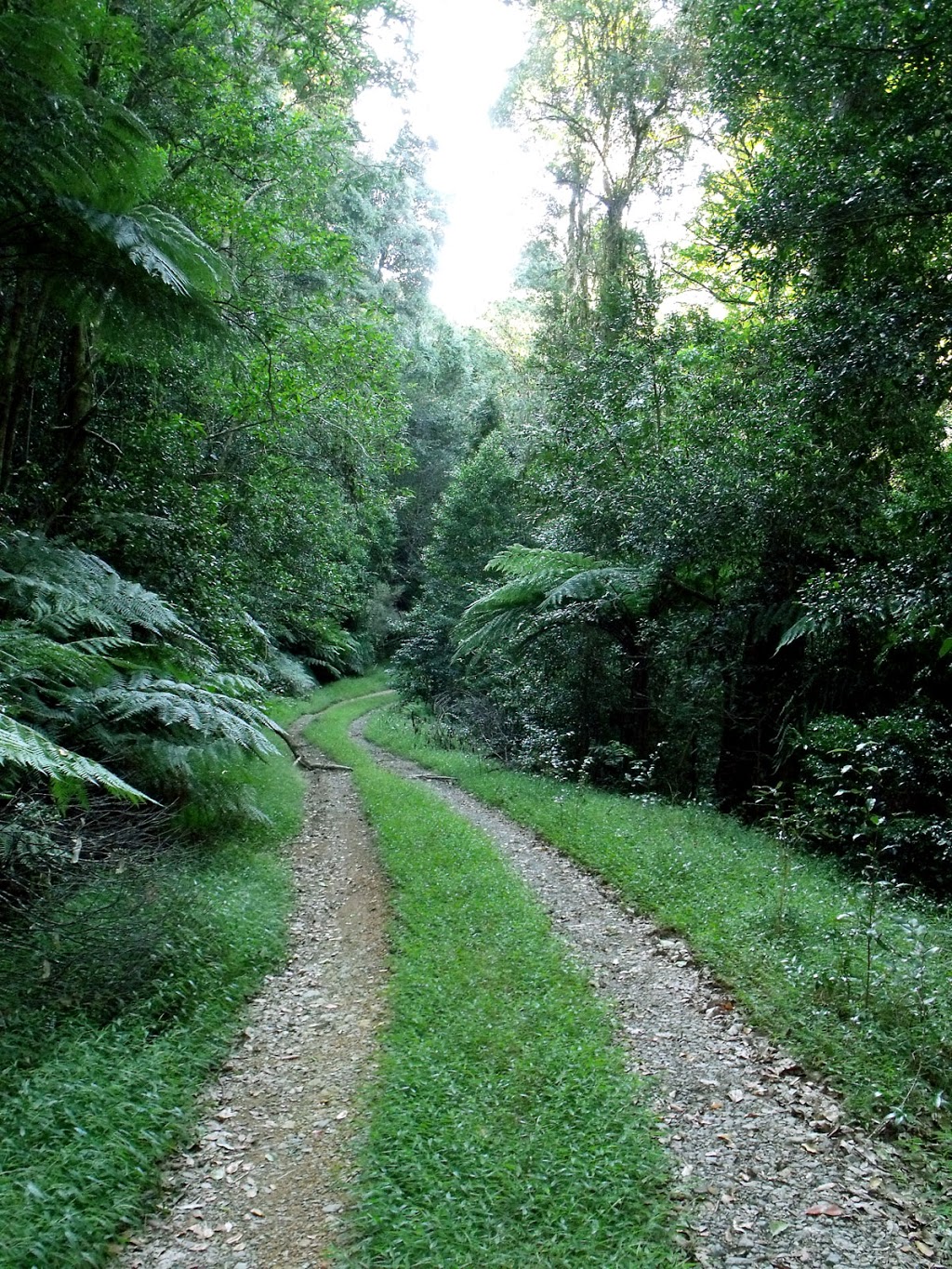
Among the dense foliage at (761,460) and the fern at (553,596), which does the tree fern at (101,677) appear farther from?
the fern at (553,596)

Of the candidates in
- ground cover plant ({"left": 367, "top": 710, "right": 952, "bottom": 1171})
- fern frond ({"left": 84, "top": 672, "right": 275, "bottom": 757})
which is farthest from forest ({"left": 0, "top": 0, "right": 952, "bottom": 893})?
ground cover plant ({"left": 367, "top": 710, "right": 952, "bottom": 1171})

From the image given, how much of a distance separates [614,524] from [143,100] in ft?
28.0

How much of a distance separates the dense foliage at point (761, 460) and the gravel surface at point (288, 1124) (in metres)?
3.69

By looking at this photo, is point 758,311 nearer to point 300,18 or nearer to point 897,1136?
point 300,18

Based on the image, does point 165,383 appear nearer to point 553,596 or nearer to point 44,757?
point 553,596

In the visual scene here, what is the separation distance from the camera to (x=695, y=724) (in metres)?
11.8

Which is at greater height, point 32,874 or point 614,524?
point 614,524

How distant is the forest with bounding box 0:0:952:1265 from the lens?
16.9 feet

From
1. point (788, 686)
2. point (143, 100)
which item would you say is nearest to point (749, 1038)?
point (788, 686)

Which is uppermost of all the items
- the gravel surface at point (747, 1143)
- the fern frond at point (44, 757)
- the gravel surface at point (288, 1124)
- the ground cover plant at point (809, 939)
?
the fern frond at point (44, 757)

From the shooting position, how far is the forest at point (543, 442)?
5.16 metres

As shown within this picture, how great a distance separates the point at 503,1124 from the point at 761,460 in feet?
27.1

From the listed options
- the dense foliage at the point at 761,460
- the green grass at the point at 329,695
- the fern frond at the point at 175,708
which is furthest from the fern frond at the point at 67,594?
the green grass at the point at 329,695

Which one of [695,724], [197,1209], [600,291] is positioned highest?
[600,291]
